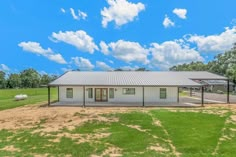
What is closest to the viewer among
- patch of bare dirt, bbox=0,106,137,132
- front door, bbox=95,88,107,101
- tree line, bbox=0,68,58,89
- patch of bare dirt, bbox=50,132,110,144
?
patch of bare dirt, bbox=50,132,110,144

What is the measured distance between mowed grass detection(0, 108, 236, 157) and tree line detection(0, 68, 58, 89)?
222ft

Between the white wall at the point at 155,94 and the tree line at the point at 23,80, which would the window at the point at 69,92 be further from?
the tree line at the point at 23,80

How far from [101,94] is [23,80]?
60.7m

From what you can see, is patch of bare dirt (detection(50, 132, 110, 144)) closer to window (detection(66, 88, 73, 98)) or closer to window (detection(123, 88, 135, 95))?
window (detection(123, 88, 135, 95))

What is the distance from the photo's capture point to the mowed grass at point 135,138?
12.4 metres

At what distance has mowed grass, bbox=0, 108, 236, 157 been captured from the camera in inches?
488

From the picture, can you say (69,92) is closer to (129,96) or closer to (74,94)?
(74,94)

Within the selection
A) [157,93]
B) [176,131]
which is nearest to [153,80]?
[157,93]

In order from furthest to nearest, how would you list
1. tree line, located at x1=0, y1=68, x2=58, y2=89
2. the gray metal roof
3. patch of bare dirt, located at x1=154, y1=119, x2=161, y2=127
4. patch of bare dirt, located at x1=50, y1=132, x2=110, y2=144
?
1. tree line, located at x1=0, y1=68, x2=58, y2=89
2. the gray metal roof
3. patch of bare dirt, located at x1=154, y1=119, x2=161, y2=127
4. patch of bare dirt, located at x1=50, y1=132, x2=110, y2=144

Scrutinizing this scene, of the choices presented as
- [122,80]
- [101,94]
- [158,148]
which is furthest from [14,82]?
[158,148]

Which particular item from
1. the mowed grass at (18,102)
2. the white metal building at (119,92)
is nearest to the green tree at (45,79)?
the mowed grass at (18,102)

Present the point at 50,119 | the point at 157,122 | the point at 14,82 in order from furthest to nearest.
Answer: the point at 14,82, the point at 50,119, the point at 157,122

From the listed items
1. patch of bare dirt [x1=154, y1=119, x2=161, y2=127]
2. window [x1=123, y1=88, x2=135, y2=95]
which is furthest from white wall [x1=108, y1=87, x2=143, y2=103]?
patch of bare dirt [x1=154, y1=119, x2=161, y2=127]

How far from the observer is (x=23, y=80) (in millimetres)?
85438
